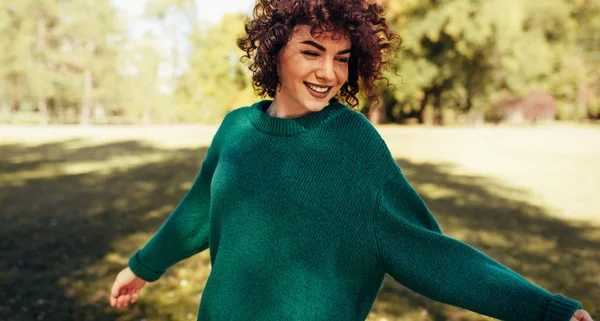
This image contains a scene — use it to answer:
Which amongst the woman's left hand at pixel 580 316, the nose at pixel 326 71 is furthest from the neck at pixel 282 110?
the woman's left hand at pixel 580 316

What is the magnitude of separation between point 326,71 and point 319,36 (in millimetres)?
124

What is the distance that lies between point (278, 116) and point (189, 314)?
3193 mm

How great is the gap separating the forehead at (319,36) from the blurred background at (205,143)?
72 cm

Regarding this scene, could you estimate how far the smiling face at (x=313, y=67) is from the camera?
173 centimetres

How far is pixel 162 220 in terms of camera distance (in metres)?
8.26

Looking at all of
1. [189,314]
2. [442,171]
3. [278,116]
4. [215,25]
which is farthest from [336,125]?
[215,25]

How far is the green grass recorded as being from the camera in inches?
192

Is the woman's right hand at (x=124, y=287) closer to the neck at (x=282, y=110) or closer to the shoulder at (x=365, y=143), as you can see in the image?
the neck at (x=282, y=110)

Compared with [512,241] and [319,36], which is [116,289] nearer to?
[319,36]

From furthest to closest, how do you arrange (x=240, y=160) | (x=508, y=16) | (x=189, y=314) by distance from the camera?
1. (x=508, y=16)
2. (x=189, y=314)
3. (x=240, y=160)

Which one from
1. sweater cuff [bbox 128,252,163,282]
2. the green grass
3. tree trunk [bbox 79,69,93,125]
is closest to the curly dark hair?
sweater cuff [bbox 128,252,163,282]

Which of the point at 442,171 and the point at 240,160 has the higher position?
the point at 240,160

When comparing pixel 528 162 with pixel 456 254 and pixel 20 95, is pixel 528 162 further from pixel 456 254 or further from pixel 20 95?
pixel 20 95

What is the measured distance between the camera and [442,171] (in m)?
16.0
